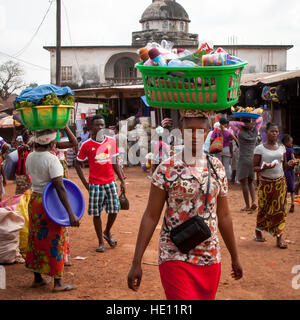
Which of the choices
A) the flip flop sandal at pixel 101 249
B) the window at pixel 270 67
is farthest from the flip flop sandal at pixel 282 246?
the window at pixel 270 67

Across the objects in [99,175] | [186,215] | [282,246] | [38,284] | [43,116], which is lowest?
[282,246]

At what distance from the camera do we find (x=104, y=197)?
19.8 ft

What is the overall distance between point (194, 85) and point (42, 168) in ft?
7.32

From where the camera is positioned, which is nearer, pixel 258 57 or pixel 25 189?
pixel 25 189

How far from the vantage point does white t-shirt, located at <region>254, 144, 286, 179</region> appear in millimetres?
6152

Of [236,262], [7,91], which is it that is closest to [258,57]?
[7,91]

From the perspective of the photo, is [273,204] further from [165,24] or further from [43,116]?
[165,24]

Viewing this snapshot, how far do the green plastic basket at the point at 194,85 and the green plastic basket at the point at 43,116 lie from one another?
5.80ft

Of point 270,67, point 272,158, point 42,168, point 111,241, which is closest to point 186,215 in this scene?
Result: point 42,168

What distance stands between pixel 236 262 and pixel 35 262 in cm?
239

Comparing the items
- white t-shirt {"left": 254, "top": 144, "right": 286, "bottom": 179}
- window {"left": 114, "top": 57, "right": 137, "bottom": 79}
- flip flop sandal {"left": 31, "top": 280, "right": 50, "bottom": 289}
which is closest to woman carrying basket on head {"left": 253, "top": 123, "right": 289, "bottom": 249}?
white t-shirt {"left": 254, "top": 144, "right": 286, "bottom": 179}

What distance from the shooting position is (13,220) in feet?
17.9

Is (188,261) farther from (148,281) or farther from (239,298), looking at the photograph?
(148,281)

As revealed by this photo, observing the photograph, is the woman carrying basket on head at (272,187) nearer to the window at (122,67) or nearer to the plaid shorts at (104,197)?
the plaid shorts at (104,197)
